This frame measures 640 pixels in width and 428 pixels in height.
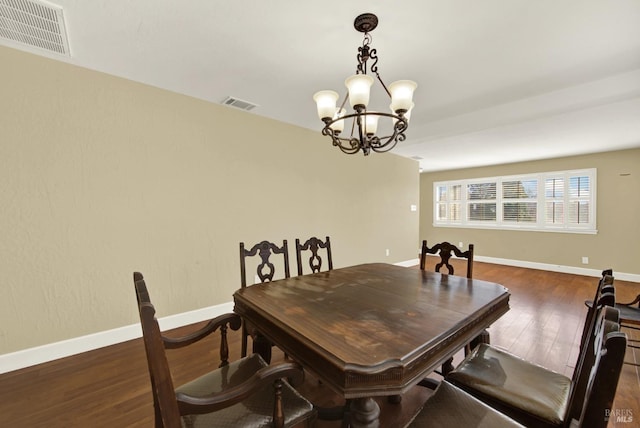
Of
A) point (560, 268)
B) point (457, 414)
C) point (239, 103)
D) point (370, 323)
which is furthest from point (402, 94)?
point (560, 268)

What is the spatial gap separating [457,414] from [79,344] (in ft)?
9.64

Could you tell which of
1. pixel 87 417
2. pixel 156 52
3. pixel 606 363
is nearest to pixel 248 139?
pixel 156 52

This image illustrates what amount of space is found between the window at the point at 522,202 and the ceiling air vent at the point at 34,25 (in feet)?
24.8

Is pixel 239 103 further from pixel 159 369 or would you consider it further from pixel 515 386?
pixel 515 386

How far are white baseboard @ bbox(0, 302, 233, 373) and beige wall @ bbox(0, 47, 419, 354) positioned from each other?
56mm

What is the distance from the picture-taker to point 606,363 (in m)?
0.70

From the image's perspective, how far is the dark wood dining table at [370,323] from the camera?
0.93m

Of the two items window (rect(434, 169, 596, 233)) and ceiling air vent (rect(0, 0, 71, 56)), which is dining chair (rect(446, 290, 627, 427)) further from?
window (rect(434, 169, 596, 233))

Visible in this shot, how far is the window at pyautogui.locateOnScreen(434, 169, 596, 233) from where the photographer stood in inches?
206

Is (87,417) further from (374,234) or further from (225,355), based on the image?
(374,234)

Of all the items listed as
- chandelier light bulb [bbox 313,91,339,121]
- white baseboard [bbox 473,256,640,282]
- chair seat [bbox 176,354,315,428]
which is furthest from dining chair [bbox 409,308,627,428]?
white baseboard [bbox 473,256,640,282]

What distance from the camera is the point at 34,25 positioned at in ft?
5.83

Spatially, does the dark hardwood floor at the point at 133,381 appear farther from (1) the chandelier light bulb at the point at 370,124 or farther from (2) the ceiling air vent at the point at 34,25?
(2) the ceiling air vent at the point at 34,25

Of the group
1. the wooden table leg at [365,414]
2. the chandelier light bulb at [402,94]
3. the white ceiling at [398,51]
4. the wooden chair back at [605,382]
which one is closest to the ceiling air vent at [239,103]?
the white ceiling at [398,51]
